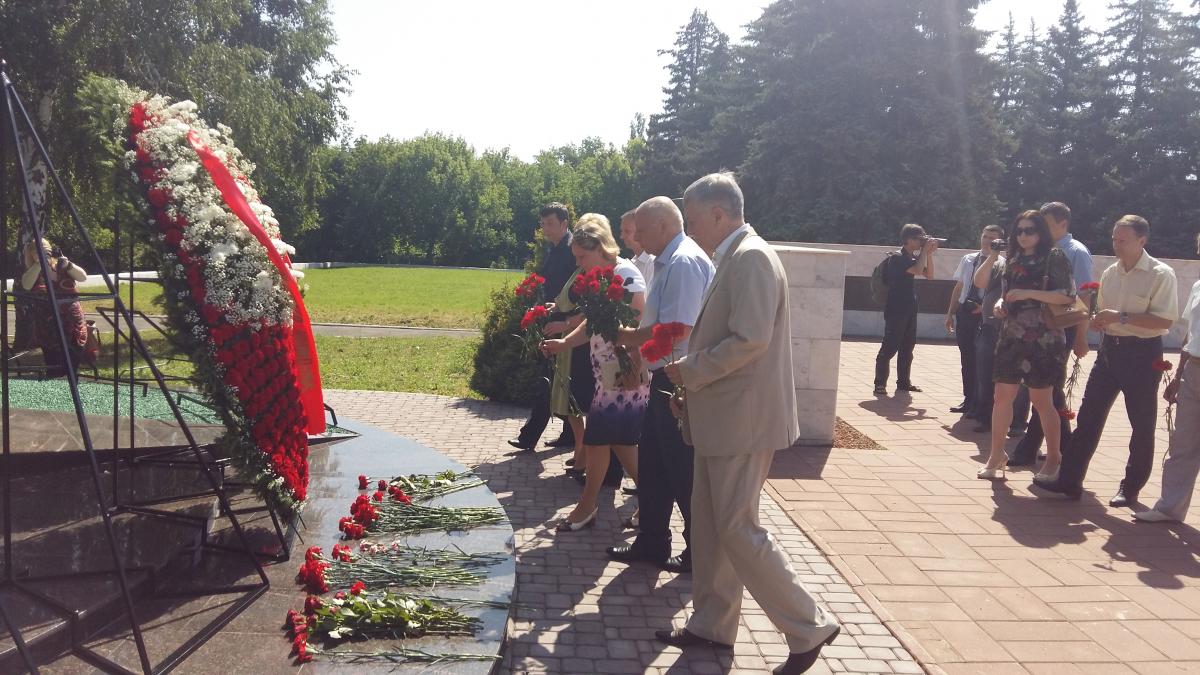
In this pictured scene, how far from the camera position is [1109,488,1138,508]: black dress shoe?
6.18 metres

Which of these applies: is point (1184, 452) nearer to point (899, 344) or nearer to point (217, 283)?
point (899, 344)

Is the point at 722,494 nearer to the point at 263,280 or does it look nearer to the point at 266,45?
the point at 263,280

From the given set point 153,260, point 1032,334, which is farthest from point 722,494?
point 1032,334

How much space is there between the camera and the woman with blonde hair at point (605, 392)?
5.04 meters

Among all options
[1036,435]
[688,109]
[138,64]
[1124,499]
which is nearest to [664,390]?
[1124,499]

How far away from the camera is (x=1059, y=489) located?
20.9 ft

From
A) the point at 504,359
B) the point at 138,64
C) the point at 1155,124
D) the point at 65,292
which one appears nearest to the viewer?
the point at 65,292

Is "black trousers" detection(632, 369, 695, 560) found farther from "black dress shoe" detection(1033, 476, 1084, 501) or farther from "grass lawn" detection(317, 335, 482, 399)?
"grass lawn" detection(317, 335, 482, 399)

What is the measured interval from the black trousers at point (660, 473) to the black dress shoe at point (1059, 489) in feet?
10.3

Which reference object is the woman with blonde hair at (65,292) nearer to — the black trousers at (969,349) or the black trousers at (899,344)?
the black trousers at (899,344)

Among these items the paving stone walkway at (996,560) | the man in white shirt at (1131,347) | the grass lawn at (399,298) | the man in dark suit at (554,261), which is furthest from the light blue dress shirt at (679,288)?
→ the grass lawn at (399,298)

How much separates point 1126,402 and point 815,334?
2.52 m

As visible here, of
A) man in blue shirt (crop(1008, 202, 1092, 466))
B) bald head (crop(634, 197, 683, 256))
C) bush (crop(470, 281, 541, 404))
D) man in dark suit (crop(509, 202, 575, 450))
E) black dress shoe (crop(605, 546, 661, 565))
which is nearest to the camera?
bald head (crop(634, 197, 683, 256))

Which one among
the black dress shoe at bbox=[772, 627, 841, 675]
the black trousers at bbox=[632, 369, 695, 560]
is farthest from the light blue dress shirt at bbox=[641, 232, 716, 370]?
the black dress shoe at bbox=[772, 627, 841, 675]
